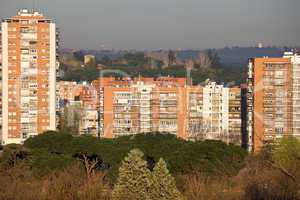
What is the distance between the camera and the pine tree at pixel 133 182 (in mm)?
4191

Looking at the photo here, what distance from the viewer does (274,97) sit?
12000mm

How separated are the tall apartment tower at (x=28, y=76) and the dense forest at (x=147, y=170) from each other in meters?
3.23

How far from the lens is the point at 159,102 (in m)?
13.0

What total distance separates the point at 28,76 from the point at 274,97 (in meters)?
4.02

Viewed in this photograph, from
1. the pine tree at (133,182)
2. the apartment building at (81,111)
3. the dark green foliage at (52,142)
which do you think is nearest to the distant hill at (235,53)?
the apartment building at (81,111)

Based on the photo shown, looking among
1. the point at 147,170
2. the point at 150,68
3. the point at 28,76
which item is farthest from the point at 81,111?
the point at 147,170

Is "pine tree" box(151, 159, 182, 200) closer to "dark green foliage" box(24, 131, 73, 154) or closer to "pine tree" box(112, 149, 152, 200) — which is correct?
"pine tree" box(112, 149, 152, 200)

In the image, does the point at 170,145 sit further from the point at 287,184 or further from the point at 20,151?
the point at 287,184

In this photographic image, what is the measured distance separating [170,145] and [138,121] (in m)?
5.06

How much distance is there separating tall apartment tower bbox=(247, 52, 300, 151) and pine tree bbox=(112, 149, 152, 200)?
24.2 feet

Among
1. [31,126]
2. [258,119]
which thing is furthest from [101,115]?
[258,119]

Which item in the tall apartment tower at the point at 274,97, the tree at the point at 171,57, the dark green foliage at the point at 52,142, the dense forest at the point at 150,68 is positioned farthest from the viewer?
the tree at the point at 171,57

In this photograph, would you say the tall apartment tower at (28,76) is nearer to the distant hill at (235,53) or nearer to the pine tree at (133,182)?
the distant hill at (235,53)

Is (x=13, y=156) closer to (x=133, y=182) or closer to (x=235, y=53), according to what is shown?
(x=133, y=182)
